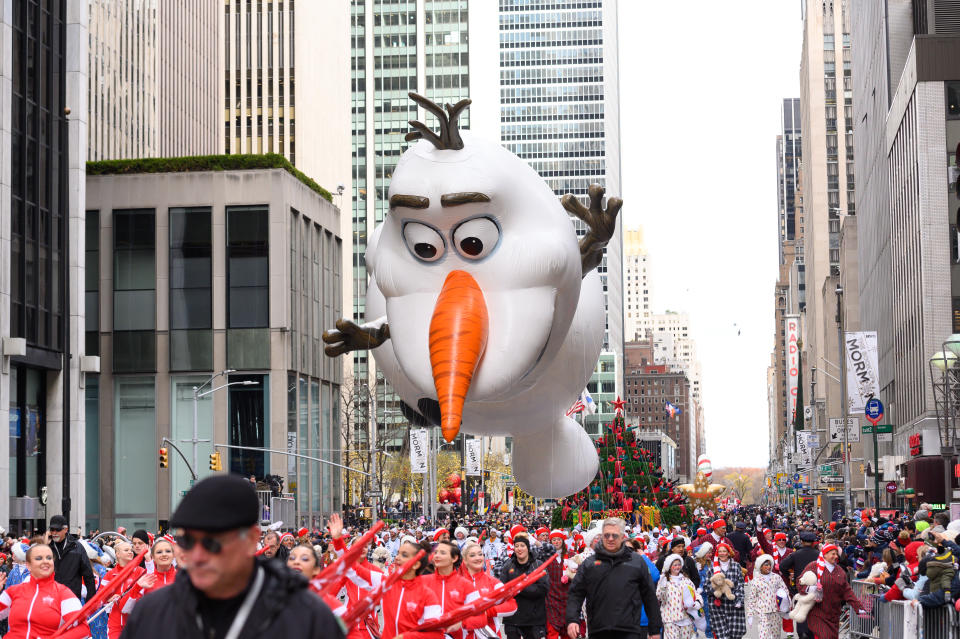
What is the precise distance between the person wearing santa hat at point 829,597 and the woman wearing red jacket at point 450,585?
701cm

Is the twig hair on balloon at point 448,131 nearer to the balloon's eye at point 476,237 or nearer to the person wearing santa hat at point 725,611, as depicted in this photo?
the balloon's eye at point 476,237

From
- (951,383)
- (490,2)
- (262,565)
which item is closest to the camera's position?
(262,565)

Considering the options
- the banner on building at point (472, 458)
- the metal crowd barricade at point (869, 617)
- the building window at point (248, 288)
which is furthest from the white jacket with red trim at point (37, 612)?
the banner on building at point (472, 458)

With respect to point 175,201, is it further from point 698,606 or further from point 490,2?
point 490,2

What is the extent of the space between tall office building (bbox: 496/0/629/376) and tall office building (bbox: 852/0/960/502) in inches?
3330

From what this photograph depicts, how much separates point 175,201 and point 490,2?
114980mm

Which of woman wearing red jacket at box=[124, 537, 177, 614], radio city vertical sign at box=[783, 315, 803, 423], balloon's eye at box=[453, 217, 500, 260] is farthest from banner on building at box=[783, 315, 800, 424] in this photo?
woman wearing red jacket at box=[124, 537, 177, 614]

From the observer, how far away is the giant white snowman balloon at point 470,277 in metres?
10.1

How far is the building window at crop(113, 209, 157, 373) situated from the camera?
51.0 m

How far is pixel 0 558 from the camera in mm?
18359

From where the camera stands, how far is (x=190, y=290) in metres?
51.0

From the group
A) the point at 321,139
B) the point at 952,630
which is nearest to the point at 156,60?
the point at 321,139

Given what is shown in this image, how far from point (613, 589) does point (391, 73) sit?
127 metres

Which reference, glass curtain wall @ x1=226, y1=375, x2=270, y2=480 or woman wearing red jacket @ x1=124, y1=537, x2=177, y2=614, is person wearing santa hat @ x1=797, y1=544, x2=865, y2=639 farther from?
glass curtain wall @ x1=226, y1=375, x2=270, y2=480
